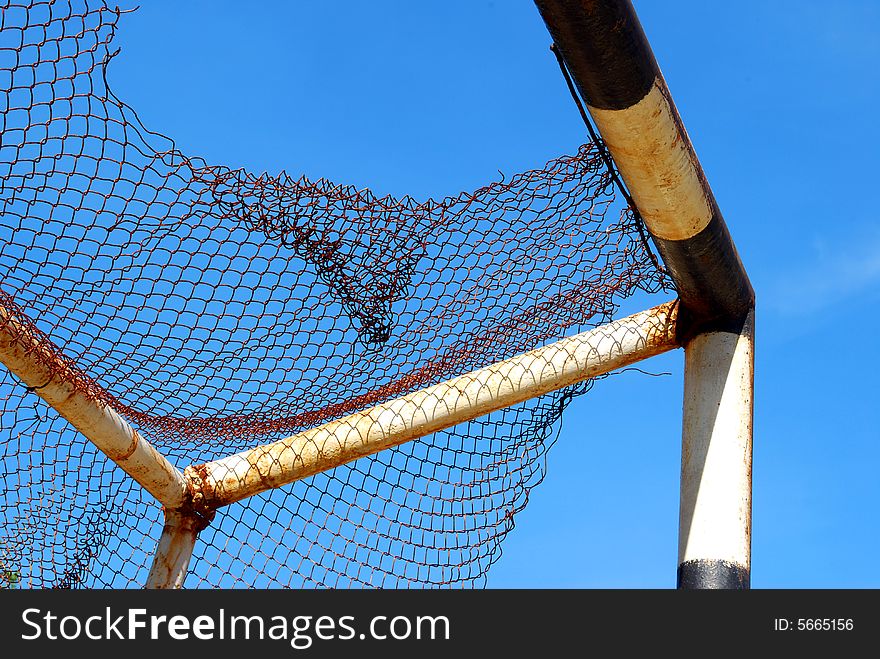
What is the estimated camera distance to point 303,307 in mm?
3393

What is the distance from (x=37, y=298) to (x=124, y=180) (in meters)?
0.52

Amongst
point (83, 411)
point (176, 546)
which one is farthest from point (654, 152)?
point (176, 546)

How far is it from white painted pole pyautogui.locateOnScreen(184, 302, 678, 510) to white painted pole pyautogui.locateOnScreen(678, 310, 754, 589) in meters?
0.20

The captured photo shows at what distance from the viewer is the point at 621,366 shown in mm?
3490

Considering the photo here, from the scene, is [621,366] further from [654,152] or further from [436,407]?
A: [654,152]

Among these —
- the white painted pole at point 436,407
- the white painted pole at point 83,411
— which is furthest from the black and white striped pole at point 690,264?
the white painted pole at point 83,411

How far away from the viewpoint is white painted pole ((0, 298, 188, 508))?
300 cm

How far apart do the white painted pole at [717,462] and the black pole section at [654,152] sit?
0.31ft

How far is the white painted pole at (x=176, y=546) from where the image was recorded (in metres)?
3.79

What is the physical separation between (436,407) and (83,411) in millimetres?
1154

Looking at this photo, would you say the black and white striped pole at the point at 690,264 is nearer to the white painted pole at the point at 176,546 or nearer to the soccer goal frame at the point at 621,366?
the soccer goal frame at the point at 621,366

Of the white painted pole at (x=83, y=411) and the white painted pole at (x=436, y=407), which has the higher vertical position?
the white painted pole at (x=436, y=407)
